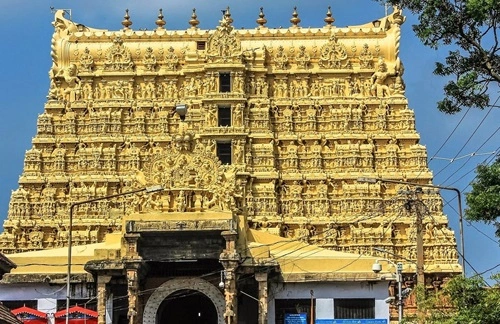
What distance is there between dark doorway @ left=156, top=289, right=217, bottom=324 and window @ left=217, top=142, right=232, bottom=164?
1787 cm

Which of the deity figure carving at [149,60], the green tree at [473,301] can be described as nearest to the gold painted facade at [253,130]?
the deity figure carving at [149,60]

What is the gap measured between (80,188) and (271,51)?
652 inches

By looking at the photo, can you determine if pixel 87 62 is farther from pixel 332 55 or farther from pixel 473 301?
pixel 473 301

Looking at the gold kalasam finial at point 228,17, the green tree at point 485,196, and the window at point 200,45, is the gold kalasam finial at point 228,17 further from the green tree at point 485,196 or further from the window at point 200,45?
the green tree at point 485,196

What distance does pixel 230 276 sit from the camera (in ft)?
150

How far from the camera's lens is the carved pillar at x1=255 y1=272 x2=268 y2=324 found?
154ft

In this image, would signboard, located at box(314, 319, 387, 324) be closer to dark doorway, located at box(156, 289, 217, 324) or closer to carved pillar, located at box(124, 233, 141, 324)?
dark doorway, located at box(156, 289, 217, 324)

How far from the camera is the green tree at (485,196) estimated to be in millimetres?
26047

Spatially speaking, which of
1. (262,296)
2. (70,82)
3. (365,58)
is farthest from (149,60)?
(262,296)

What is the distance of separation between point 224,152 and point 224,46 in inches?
300

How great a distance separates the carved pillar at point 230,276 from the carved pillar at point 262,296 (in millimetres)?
1383

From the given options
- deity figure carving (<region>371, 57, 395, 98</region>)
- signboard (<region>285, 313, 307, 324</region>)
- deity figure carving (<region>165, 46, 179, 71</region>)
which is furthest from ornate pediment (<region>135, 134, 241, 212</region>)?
deity figure carving (<region>371, 57, 395, 98</region>)

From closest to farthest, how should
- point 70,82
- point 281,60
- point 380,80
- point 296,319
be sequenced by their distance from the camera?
point 296,319 → point 380,80 → point 281,60 → point 70,82

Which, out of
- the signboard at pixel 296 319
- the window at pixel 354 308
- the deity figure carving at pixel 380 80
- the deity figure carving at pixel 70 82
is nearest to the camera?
the signboard at pixel 296 319
